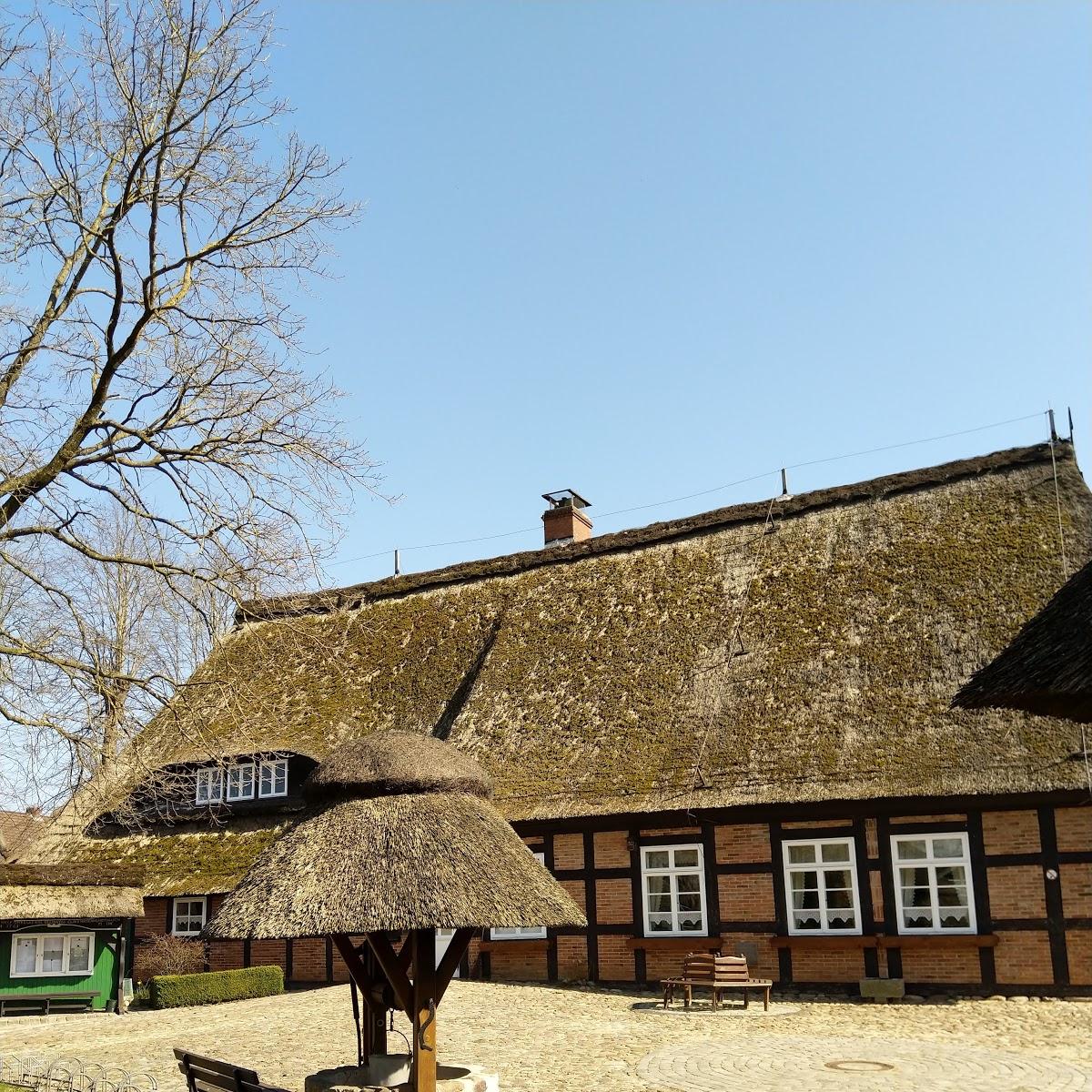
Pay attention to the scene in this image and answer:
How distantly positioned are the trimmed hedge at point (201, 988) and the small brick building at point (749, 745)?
1.43m

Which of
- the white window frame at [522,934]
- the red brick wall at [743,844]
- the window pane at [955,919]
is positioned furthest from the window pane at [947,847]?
the white window frame at [522,934]

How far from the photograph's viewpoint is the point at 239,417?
1191 centimetres

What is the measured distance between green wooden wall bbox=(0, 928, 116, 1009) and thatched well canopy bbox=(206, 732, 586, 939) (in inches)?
466

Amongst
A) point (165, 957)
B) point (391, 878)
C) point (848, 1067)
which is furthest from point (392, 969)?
point (165, 957)

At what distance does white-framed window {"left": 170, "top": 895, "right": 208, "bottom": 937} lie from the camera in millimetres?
20453

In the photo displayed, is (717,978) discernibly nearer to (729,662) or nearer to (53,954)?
(729,662)

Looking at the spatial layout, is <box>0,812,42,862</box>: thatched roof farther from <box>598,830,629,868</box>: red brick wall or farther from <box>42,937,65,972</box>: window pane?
<box>598,830,629,868</box>: red brick wall

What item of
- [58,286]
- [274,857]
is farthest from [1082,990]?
[58,286]

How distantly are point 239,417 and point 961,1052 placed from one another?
9808 mm

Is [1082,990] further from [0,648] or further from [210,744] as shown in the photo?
[0,648]

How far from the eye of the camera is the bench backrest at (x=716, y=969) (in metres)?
13.9

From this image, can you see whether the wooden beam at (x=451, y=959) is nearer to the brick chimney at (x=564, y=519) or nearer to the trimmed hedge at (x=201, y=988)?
the trimmed hedge at (x=201, y=988)

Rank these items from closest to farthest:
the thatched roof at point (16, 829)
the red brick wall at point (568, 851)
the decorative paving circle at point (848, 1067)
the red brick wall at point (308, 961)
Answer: the decorative paving circle at point (848, 1067) < the red brick wall at point (568, 851) < the red brick wall at point (308, 961) < the thatched roof at point (16, 829)

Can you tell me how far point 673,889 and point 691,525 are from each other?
7.49m
